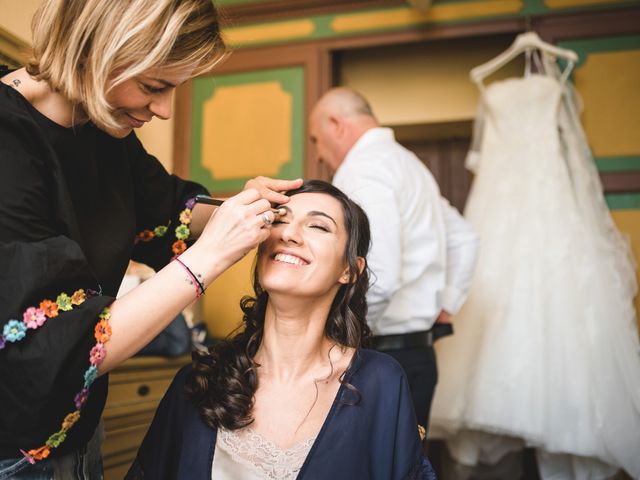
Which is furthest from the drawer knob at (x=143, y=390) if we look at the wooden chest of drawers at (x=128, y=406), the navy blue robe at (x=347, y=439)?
the navy blue robe at (x=347, y=439)

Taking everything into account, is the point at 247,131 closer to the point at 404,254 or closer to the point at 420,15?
the point at 420,15

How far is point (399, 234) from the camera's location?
83.5 inches

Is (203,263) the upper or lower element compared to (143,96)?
lower

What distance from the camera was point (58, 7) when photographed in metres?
1.07

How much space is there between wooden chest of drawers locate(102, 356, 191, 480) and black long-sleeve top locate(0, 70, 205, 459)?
1270mm

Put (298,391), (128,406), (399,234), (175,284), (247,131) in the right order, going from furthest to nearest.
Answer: (247,131), (128,406), (399,234), (298,391), (175,284)

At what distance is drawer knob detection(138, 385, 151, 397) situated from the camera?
260cm

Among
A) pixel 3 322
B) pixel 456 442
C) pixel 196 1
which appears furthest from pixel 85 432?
pixel 456 442

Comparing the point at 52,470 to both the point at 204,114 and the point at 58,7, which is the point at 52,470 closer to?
the point at 58,7

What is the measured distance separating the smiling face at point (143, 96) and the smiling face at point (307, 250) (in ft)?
1.45

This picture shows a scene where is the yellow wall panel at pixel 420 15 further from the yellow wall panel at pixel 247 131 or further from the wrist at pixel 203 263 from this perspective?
the wrist at pixel 203 263

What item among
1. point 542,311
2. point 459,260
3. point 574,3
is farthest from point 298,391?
point 574,3

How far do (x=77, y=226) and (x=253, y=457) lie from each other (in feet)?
2.05

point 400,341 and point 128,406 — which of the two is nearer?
point 400,341
